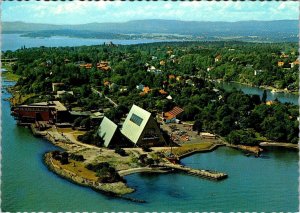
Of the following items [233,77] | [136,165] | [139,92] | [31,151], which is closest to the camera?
[136,165]

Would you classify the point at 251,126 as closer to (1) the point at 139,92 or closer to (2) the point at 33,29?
(1) the point at 139,92

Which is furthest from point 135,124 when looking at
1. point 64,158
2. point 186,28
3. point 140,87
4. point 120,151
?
point 186,28

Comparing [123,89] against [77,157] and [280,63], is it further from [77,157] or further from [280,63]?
[280,63]

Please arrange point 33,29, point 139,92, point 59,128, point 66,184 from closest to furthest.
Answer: point 66,184, point 59,128, point 139,92, point 33,29

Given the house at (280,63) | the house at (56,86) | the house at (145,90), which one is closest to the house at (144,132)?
the house at (145,90)

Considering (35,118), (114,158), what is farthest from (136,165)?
(35,118)

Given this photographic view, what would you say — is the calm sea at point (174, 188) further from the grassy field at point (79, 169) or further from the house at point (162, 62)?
the house at point (162, 62)
